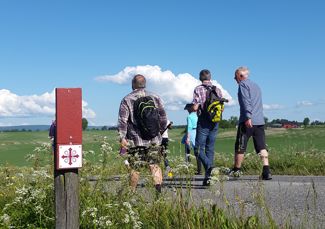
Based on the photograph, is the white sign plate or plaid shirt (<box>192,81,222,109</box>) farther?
plaid shirt (<box>192,81,222,109</box>)

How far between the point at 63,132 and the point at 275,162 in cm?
832

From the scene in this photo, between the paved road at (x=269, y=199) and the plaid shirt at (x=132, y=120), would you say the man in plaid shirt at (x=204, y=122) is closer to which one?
the paved road at (x=269, y=199)

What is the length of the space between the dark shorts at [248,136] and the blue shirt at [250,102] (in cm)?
12

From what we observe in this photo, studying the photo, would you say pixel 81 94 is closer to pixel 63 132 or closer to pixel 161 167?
pixel 63 132

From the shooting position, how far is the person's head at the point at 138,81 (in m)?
7.26

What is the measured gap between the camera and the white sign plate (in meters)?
4.24

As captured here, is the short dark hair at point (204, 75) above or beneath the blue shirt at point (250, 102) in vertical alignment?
above

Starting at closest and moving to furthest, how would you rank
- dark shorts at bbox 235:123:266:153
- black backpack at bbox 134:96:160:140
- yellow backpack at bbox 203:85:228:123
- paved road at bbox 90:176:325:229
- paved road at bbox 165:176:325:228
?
paved road at bbox 90:176:325:229
paved road at bbox 165:176:325:228
black backpack at bbox 134:96:160:140
yellow backpack at bbox 203:85:228:123
dark shorts at bbox 235:123:266:153

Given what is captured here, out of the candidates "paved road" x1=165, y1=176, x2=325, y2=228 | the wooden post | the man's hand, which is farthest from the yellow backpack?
the wooden post

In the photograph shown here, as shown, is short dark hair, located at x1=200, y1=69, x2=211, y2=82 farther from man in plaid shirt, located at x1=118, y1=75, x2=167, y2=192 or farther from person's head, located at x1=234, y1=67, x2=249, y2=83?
man in plaid shirt, located at x1=118, y1=75, x2=167, y2=192

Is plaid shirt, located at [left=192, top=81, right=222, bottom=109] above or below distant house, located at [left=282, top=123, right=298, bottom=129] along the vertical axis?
above

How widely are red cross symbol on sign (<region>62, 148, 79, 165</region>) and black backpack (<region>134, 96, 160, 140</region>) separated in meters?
2.75

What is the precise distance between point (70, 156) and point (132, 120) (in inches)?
114

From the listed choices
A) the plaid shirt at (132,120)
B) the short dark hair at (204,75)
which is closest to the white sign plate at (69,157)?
the plaid shirt at (132,120)
